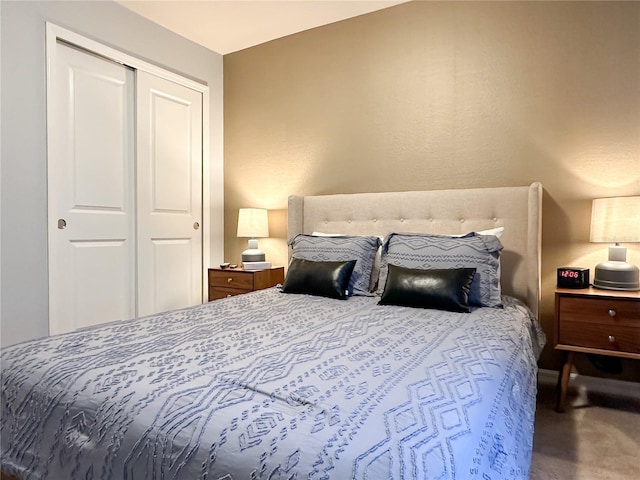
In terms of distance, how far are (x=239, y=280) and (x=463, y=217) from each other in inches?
67.2

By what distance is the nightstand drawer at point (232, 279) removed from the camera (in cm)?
307

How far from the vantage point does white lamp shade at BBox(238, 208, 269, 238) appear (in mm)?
3295

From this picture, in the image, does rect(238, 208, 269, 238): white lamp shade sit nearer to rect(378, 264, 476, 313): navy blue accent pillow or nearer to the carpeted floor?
rect(378, 264, 476, 313): navy blue accent pillow

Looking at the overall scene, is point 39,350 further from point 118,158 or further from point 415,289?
point 118,158

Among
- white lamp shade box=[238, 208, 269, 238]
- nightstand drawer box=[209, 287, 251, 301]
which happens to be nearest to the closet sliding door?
nightstand drawer box=[209, 287, 251, 301]

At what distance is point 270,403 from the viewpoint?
89cm

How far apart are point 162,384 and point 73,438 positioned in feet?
0.84

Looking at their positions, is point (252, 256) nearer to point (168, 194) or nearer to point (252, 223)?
point (252, 223)

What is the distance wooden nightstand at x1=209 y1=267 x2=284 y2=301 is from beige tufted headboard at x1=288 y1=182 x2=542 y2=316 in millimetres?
559

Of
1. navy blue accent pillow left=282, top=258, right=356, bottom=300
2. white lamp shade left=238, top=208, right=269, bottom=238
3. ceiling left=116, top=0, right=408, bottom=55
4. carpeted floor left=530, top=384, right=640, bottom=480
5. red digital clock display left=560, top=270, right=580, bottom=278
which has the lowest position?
carpeted floor left=530, top=384, right=640, bottom=480

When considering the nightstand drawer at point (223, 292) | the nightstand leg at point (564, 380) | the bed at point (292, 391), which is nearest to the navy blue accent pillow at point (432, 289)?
the bed at point (292, 391)

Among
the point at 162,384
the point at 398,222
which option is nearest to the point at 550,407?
the point at 398,222

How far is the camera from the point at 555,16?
242cm

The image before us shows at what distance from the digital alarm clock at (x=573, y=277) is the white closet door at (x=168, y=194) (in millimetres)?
2845
